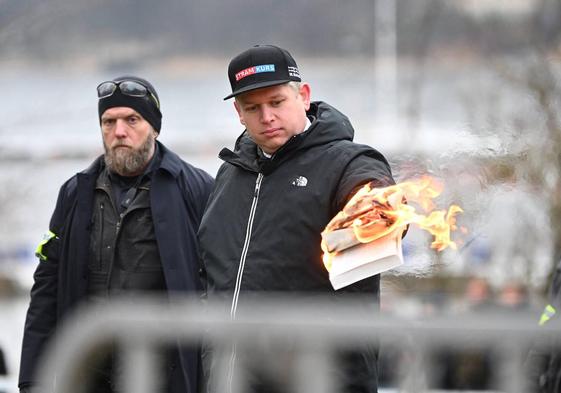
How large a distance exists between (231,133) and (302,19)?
6.42ft

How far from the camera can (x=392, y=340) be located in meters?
2.76

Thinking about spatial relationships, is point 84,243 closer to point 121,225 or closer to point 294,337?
point 121,225

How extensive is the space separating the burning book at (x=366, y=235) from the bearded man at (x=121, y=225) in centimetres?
136

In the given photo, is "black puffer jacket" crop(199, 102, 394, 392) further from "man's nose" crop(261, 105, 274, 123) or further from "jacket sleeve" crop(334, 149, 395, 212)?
"man's nose" crop(261, 105, 274, 123)

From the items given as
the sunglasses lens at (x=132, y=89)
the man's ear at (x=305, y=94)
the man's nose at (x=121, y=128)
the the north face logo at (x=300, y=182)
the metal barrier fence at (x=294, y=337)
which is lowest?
the metal barrier fence at (x=294, y=337)

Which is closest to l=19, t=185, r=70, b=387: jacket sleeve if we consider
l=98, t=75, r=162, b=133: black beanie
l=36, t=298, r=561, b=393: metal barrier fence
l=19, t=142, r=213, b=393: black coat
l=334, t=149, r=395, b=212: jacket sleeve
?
l=19, t=142, r=213, b=393: black coat

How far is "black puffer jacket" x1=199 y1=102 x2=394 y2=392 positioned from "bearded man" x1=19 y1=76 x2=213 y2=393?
2.71ft

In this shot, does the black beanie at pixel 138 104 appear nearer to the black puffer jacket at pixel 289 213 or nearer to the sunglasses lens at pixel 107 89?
the sunglasses lens at pixel 107 89

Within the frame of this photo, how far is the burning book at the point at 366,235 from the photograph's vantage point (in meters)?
3.77

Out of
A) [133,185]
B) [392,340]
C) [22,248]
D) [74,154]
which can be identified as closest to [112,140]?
[133,185]

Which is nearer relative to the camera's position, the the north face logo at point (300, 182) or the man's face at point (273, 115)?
the the north face logo at point (300, 182)

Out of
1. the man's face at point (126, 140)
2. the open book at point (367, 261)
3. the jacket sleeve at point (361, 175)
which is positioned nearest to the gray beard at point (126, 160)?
the man's face at point (126, 140)

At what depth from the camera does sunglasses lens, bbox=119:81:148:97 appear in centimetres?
544

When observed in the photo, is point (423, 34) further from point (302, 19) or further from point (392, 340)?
point (392, 340)
